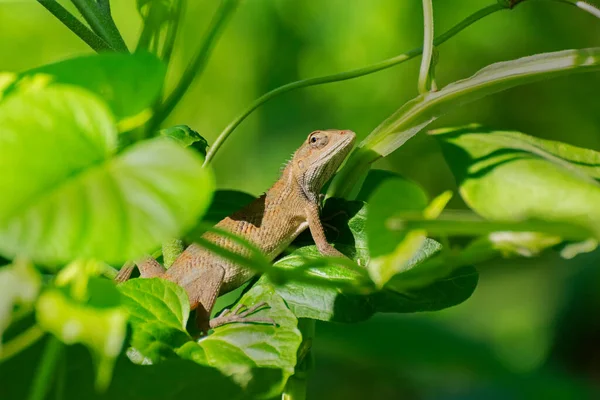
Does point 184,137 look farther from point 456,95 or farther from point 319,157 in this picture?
point 319,157

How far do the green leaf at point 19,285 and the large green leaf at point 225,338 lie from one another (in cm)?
17

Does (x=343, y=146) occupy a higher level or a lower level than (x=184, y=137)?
lower

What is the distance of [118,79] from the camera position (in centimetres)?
33

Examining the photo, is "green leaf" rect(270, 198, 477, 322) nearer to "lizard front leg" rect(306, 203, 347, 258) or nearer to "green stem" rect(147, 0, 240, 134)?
"lizard front leg" rect(306, 203, 347, 258)

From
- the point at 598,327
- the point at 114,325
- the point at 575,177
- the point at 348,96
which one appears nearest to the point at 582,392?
the point at 598,327

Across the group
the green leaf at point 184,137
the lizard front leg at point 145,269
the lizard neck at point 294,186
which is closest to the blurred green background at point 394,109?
the lizard neck at point 294,186

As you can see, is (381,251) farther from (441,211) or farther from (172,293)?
(172,293)

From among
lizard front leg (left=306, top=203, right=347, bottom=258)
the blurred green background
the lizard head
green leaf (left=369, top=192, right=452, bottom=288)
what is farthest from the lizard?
the blurred green background

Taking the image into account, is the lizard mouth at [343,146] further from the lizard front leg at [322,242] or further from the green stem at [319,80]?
the green stem at [319,80]

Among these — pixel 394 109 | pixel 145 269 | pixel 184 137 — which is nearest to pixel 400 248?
pixel 184 137

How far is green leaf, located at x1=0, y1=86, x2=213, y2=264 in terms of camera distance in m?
0.25

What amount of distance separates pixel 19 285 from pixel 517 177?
27 cm

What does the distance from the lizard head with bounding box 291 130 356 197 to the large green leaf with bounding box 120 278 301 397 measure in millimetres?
564

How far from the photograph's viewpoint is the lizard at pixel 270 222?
0.91 meters
